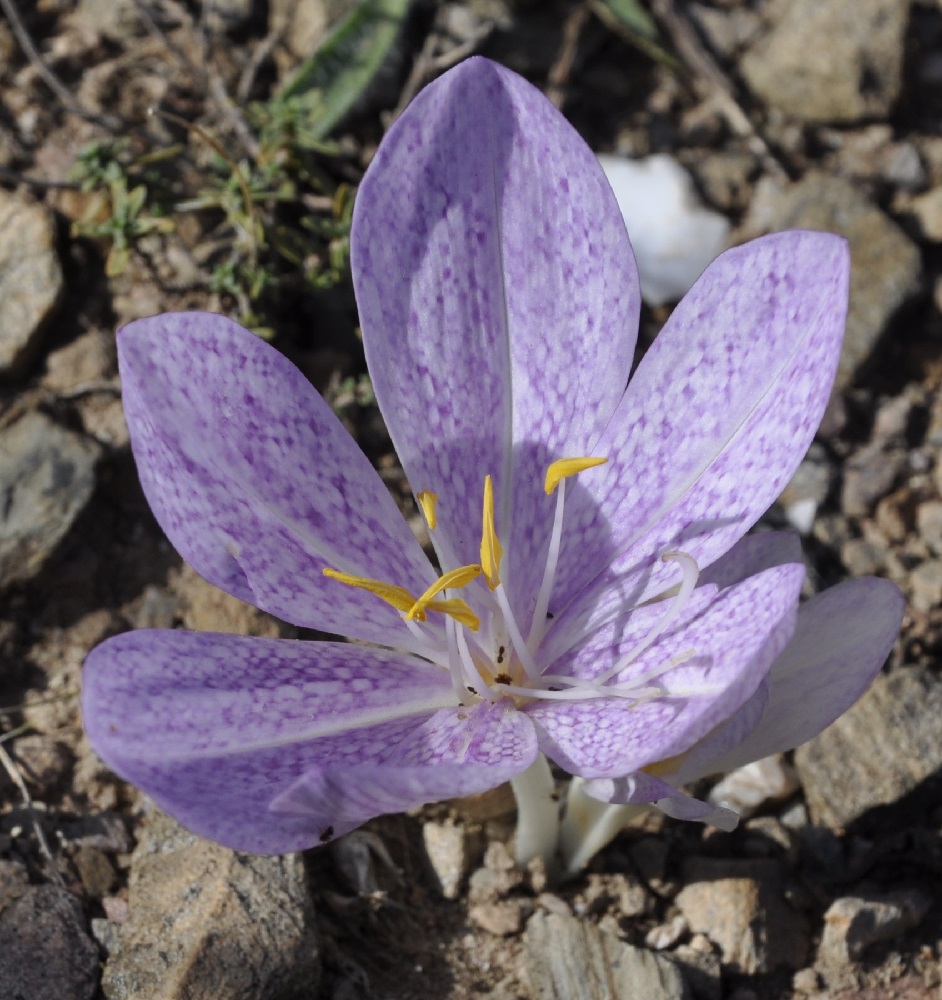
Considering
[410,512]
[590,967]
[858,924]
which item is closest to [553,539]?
[590,967]

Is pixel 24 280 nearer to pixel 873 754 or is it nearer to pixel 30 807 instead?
pixel 30 807

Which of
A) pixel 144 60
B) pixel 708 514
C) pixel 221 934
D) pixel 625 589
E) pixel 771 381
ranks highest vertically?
pixel 144 60

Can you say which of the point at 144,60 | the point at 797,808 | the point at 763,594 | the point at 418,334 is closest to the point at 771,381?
the point at 763,594

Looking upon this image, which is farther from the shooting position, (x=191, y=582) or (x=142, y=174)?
(x=142, y=174)

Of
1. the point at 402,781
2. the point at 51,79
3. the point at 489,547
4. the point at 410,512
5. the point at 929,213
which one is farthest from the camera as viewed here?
the point at 929,213

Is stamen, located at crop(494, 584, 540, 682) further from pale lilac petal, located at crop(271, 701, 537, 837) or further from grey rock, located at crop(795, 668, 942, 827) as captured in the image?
grey rock, located at crop(795, 668, 942, 827)

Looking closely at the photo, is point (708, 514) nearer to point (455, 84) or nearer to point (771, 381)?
point (771, 381)

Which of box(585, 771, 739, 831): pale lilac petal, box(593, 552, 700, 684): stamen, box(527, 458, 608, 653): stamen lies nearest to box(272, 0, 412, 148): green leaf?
box(527, 458, 608, 653): stamen
